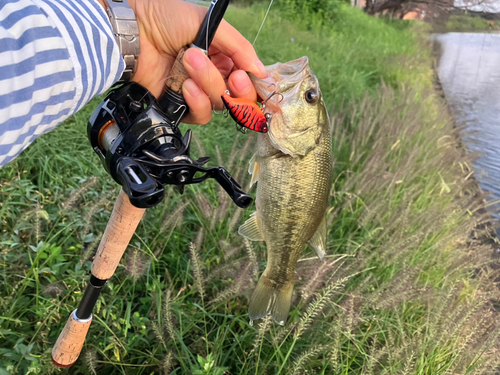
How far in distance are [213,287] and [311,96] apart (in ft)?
3.94

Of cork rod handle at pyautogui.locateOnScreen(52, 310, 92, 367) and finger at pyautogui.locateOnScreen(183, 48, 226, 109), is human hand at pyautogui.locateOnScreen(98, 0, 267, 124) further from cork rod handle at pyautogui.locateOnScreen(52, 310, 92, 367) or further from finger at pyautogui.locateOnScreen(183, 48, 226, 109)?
cork rod handle at pyautogui.locateOnScreen(52, 310, 92, 367)

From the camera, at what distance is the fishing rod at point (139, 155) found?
0.85 m

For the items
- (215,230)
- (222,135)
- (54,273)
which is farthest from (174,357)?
(222,135)

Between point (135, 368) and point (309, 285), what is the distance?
3.02 feet

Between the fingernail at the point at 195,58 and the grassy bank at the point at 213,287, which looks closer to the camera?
the fingernail at the point at 195,58

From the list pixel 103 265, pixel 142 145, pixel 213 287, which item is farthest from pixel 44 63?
pixel 213 287

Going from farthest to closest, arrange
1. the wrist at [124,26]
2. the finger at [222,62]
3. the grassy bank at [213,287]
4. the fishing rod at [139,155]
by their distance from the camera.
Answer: the grassy bank at [213,287] < the finger at [222,62] < the wrist at [124,26] < the fishing rod at [139,155]

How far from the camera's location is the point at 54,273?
1622mm

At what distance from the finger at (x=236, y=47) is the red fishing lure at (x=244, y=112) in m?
0.22

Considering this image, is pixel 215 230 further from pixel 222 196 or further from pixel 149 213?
pixel 149 213

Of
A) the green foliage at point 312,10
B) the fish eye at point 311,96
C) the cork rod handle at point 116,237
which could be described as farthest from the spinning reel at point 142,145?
the green foliage at point 312,10

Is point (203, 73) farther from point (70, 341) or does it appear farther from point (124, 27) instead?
point (70, 341)

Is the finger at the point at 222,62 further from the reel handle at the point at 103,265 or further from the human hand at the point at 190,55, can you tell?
the reel handle at the point at 103,265

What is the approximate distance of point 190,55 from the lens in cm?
110
